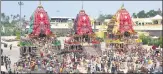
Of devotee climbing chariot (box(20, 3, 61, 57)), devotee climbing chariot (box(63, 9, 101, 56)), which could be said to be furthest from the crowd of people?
devotee climbing chariot (box(63, 9, 101, 56))

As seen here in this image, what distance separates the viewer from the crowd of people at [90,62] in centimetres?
2036

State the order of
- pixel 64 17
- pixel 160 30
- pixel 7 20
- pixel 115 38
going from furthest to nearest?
pixel 7 20, pixel 64 17, pixel 160 30, pixel 115 38

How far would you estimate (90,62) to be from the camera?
24.8 m

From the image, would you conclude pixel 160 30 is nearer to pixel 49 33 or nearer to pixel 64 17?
pixel 49 33

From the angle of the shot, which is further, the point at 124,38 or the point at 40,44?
the point at 124,38

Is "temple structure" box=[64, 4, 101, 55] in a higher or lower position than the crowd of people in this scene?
higher

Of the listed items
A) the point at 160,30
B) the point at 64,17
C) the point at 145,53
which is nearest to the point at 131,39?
the point at 145,53

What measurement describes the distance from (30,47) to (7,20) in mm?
80748

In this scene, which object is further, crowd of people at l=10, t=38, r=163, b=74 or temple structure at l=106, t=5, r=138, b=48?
temple structure at l=106, t=5, r=138, b=48

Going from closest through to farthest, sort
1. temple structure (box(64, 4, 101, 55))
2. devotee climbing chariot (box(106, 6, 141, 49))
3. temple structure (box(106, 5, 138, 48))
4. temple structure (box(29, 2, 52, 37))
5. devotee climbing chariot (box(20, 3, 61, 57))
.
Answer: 1. temple structure (box(64, 4, 101, 55))
2. devotee climbing chariot (box(20, 3, 61, 57))
3. temple structure (box(29, 2, 52, 37))
4. devotee climbing chariot (box(106, 6, 141, 49))
5. temple structure (box(106, 5, 138, 48))

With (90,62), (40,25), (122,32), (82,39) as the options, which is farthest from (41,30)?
(90,62)

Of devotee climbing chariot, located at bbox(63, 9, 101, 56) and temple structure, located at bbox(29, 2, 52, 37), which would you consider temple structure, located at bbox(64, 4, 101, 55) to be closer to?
devotee climbing chariot, located at bbox(63, 9, 101, 56)

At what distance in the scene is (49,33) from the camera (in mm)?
33719

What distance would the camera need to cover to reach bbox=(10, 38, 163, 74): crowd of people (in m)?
20.4
